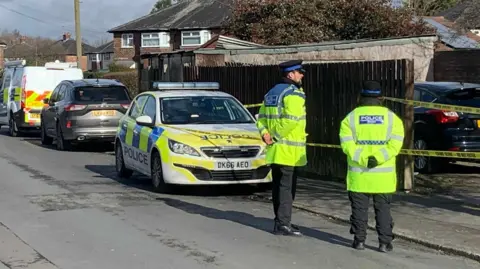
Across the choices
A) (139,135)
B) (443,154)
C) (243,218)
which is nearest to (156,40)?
(139,135)

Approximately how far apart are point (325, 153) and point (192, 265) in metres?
6.38

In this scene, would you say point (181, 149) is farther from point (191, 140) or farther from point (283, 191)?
point (283, 191)

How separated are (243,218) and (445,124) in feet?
15.6

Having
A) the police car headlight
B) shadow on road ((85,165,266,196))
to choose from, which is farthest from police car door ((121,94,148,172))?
the police car headlight

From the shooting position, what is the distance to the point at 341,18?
27.3 metres

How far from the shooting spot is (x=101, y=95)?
19.4 metres

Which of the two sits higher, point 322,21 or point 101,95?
point 322,21

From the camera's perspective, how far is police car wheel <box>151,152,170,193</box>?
1190 centimetres

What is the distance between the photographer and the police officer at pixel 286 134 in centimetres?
850

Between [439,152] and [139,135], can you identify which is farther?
A: [139,135]

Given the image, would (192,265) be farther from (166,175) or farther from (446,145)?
(446,145)

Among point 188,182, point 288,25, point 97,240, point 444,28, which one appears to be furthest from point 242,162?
point 444,28

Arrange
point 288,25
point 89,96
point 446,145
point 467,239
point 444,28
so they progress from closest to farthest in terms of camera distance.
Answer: point 467,239, point 446,145, point 89,96, point 288,25, point 444,28

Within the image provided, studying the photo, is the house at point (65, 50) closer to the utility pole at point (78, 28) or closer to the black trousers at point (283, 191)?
the utility pole at point (78, 28)
